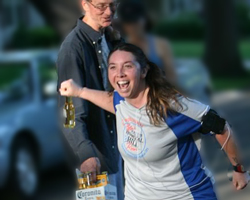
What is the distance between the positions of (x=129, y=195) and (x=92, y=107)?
1.81ft

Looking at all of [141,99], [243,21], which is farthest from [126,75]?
[243,21]

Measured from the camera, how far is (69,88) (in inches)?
156

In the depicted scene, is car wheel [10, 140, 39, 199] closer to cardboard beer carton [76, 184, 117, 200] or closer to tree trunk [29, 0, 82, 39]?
tree trunk [29, 0, 82, 39]

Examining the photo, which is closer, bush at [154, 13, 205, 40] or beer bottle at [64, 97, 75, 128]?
beer bottle at [64, 97, 75, 128]

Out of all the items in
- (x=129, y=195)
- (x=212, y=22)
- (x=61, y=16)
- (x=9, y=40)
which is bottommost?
(x=129, y=195)

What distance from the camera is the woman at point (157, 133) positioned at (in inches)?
148

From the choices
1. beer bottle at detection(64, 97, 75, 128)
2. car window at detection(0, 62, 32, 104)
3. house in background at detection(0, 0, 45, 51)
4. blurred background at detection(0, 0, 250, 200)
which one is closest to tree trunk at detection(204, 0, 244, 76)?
blurred background at detection(0, 0, 250, 200)

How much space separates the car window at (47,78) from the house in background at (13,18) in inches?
1089

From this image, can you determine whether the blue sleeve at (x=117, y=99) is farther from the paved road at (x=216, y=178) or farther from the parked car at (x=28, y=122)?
the parked car at (x=28, y=122)

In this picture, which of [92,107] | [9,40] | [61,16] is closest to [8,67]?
[61,16]

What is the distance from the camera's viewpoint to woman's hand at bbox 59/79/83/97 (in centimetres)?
395

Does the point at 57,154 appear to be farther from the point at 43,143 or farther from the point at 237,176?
the point at 237,176

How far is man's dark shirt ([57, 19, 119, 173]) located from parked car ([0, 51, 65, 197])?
4241 millimetres

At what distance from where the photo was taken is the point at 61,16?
10.5 metres
